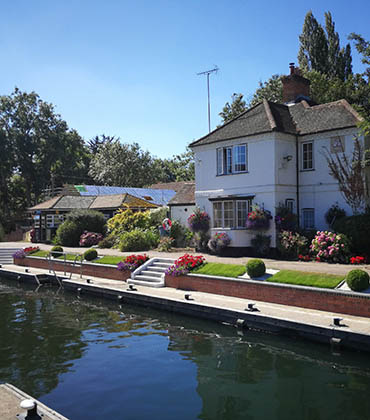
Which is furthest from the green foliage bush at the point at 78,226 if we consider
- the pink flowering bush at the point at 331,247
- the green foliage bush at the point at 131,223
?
the pink flowering bush at the point at 331,247

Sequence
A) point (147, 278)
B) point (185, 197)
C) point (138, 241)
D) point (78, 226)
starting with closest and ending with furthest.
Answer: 1. point (147, 278)
2. point (138, 241)
3. point (185, 197)
4. point (78, 226)

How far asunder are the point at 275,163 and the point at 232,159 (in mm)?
2726

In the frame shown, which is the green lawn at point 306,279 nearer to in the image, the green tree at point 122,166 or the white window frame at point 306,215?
the white window frame at point 306,215

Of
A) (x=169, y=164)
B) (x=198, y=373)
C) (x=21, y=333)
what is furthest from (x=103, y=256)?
(x=169, y=164)

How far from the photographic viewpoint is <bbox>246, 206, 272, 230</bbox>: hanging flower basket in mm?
20641

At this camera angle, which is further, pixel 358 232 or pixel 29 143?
pixel 29 143

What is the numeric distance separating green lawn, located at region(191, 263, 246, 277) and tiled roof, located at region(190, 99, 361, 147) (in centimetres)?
782

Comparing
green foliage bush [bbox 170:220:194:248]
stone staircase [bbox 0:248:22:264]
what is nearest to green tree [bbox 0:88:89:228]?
stone staircase [bbox 0:248:22:264]

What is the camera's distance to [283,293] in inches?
537

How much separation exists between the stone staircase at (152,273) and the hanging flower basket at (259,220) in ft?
14.5

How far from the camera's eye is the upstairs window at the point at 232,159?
22.3 meters

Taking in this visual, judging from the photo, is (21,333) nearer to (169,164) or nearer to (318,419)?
(318,419)

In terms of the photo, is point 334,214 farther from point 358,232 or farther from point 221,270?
point 221,270

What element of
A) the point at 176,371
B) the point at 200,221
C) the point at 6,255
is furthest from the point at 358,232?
the point at 6,255
